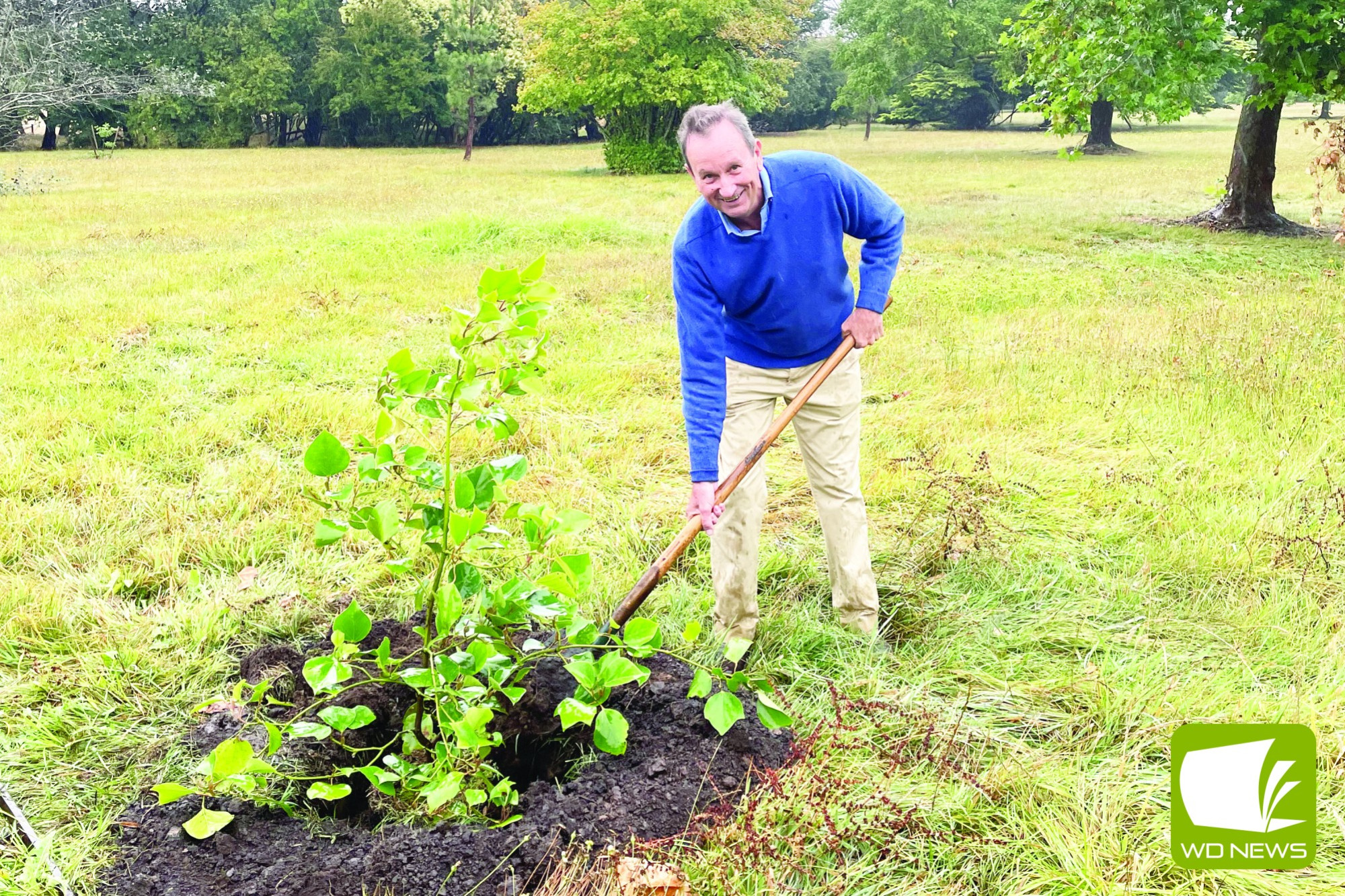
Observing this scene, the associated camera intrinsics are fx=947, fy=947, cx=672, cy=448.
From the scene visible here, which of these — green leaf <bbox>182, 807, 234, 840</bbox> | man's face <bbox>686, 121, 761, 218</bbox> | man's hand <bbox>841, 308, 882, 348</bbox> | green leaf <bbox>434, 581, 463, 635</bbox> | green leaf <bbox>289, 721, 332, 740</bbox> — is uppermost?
man's face <bbox>686, 121, 761, 218</bbox>

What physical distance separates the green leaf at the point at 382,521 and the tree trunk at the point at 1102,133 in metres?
33.5

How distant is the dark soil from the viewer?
2146mm

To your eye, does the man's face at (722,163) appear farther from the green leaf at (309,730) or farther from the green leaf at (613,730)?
the green leaf at (309,730)

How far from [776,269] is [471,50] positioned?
105 feet

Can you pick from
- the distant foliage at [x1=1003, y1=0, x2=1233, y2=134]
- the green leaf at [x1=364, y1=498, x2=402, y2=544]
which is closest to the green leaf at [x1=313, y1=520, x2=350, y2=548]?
the green leaf at [x1=364, y1=498, x2=402, y2=544]

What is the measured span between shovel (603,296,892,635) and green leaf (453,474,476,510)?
56cm

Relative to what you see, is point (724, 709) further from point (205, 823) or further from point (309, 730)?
point (205, 823)

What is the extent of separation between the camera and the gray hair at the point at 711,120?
264cm

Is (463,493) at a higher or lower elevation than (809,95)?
lower

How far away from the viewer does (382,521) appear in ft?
6.98

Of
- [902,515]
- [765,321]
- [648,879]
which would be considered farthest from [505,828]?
[902,515]

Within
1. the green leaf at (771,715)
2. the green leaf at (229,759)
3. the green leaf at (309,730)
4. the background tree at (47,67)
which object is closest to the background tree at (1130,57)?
the green leaf at (771,715)

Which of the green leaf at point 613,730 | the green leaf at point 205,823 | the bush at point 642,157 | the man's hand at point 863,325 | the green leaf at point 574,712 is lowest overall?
the green leaf at point 205,823

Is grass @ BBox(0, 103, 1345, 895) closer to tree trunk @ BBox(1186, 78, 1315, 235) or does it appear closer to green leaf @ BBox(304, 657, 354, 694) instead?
green leaf @ BBox(304, 657, 354, 694)
